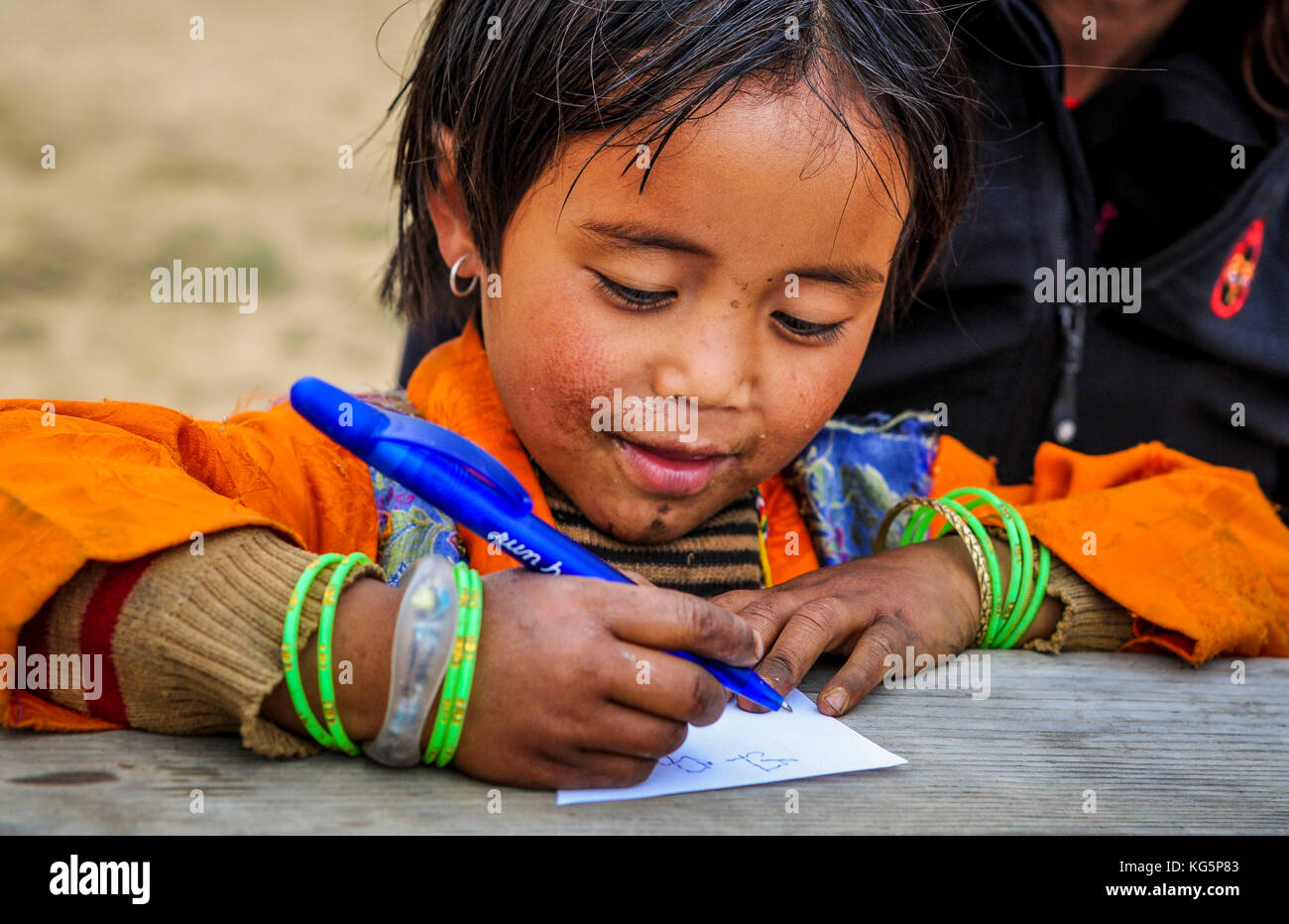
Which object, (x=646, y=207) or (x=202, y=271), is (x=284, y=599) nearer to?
(x=646, y=207)

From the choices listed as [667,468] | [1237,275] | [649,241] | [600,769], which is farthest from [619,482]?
[1237,275]

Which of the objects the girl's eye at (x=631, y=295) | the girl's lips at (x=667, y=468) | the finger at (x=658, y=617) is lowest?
the finger at (x=658, y=617)

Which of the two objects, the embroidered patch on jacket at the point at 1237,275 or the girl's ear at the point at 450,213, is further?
the embroidered patch on jacket at the point at 1237,275

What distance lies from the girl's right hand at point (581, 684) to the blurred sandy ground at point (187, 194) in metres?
3.26

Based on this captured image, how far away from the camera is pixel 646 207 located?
1.27m

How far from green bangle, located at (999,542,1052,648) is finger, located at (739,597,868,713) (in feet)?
0.92

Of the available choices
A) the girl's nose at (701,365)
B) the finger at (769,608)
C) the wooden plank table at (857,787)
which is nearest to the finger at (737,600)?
the finger at (769,608)

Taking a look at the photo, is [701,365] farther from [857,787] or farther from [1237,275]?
A: [1237,275]

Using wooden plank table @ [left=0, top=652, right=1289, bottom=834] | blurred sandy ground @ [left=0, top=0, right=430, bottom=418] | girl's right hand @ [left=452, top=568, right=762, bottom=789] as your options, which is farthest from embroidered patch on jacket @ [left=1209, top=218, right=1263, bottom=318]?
blurred sandy ground @ [left=0, top=0, right=430, bottom=418]

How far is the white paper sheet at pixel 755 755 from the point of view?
0.98m

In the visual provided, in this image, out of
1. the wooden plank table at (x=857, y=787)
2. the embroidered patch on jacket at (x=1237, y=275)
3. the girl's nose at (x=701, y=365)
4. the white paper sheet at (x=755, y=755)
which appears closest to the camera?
the wooden plank table at (x=857, y=787)

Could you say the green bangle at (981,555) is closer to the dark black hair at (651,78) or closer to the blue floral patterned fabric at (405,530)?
the dark black hair at (651,78)

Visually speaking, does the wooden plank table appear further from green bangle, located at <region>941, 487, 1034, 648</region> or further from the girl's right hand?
green bangle, located at <region>941, 487, 1034, 648</region>

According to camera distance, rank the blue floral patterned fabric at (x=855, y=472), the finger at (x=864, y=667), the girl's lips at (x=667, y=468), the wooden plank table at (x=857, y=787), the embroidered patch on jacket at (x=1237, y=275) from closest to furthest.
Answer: the wooden plank table at (x=857, y=787) < the finger at (x=864, y=667) < the girl's lips at (x=667, y=468) < the blue floral patterned fabric at (x=855, y=472) < the embroidered patch on jacket at (x=1237, y=275)
